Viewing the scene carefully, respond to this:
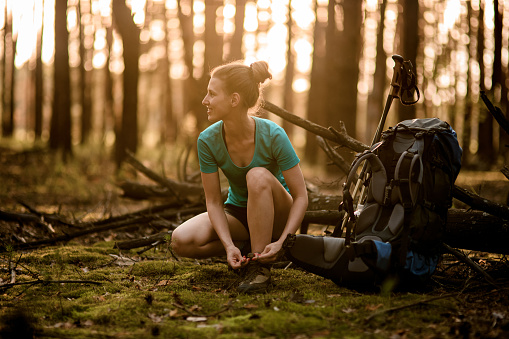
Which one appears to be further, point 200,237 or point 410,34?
point 410,34

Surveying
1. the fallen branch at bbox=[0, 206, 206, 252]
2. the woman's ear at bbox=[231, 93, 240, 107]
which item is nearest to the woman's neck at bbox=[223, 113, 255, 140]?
the woman's ear at bbox=[231, 93, 240, 107]

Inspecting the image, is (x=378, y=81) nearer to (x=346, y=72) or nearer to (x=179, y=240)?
(x=346, y=72)

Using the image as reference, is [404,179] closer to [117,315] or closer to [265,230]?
[265,230]

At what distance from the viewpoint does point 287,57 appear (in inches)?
921

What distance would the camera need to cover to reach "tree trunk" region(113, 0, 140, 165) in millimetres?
11836

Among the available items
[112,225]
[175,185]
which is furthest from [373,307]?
[175,185]

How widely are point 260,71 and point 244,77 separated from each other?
13 centimetres

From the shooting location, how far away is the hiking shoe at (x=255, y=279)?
11.4ft

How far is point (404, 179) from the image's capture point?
3.33 metres

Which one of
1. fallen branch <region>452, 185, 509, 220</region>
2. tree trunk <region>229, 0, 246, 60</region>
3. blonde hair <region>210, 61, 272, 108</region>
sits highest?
tree trunk <region>229, 0, 246, 60</region>

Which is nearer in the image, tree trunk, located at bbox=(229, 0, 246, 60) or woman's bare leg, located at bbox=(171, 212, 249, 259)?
woman's bare leg, located at bbox=(171, 212, 249, 259)

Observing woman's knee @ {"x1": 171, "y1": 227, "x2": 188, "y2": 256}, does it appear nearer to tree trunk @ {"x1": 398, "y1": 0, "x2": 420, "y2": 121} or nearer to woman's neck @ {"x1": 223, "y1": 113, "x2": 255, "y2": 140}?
woman's neck @ {"x1": 223, "y1": 113, "x2": 255, "y2": 140}

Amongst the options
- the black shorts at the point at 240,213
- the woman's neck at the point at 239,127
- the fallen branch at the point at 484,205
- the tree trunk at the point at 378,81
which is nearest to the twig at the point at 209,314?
the black shorts at the point at 240,213

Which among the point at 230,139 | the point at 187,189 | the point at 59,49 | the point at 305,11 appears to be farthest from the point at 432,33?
the point at 230,139
